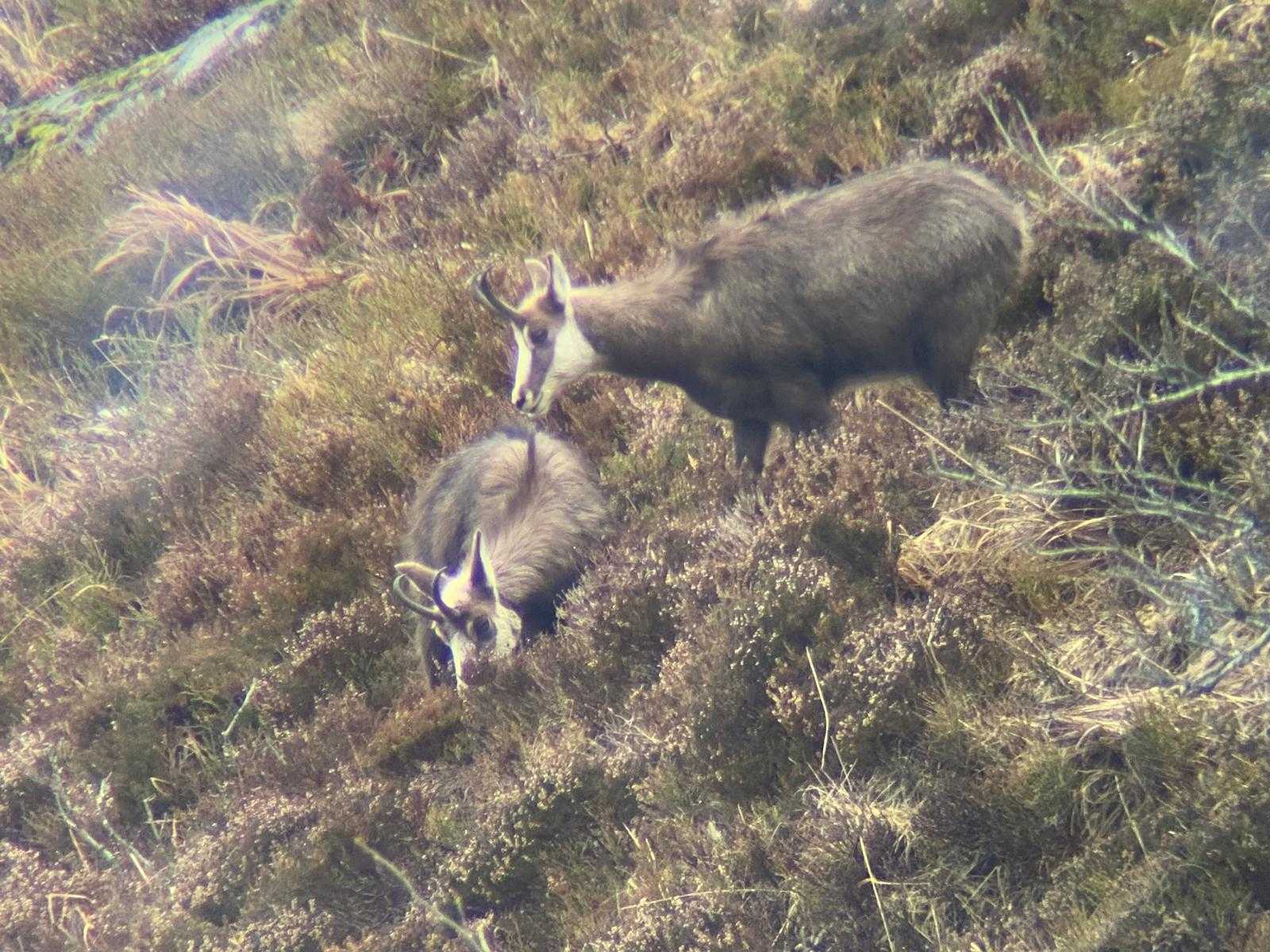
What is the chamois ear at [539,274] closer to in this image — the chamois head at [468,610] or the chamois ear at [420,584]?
the chamois head at [468,610]

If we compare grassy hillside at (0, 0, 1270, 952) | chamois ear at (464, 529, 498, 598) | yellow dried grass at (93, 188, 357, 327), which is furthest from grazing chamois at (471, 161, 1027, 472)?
yellow dried grass at (93, 188, 357, 327)

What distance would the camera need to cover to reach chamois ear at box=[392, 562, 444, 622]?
5.41 metres

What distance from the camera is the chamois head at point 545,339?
5383 mm

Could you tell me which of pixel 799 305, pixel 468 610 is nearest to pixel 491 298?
pixel 799 305

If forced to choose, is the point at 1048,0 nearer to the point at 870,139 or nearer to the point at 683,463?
the point at 870,139

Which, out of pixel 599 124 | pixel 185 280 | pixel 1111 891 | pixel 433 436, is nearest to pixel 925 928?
pixel 1111 891

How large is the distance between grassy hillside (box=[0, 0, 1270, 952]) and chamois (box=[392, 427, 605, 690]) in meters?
0.22

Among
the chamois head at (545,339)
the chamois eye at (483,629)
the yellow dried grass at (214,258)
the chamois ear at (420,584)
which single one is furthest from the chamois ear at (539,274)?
the yellow dried grass at (214,258)

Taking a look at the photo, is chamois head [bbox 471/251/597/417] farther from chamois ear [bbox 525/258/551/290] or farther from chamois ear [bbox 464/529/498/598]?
chamois ear [bbox 464/529/498/598]

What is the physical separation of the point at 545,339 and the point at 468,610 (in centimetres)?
137

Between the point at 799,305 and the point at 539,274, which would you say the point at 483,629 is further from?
the point at 799,305

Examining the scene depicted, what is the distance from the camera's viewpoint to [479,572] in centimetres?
564

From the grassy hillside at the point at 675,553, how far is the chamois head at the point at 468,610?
229 millimetres

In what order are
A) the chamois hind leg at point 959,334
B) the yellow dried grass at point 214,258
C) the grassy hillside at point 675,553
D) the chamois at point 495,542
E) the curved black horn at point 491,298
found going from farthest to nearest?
1. the yellow dried grass at point 214,258
2. the chamois at point 495,542
3. the curved black horn at point 491,298
4. the chamois hind leg at point 959,334
5. the grassy hillside at point 675,553
